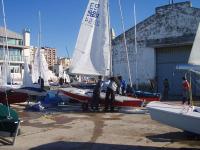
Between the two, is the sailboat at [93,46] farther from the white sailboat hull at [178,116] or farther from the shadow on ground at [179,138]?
the white sailboat hull at [178,116]

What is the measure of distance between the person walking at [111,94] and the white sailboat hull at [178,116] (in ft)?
21.8

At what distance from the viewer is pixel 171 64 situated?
2922 centimetres

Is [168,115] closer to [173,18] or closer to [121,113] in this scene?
[121,113]

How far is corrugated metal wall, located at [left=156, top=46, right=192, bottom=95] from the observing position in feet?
93.3

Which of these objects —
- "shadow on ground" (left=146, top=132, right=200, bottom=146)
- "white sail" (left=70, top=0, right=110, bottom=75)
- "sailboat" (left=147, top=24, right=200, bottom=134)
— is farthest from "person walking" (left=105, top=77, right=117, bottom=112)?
"sailboat" (left=147, top=24, right=200, bottom=134)

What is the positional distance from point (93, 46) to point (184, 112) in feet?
30.0

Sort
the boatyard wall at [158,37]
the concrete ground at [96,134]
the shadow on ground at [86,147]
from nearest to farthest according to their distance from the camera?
the shadow on ground at [86,147], the concrete ground at [96,134], the boatyard wall at [158,37]

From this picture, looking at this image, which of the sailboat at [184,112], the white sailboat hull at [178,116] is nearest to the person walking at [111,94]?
the sailboat at [184,112]

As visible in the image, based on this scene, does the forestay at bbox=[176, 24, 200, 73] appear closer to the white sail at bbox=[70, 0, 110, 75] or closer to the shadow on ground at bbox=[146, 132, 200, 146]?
the shadow on ground at bbox=[146, 132, 200, 146]

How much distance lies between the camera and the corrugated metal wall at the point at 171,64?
93.3 ft

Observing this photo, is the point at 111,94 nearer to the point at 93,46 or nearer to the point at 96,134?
the point at 93,46

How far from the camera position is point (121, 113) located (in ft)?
57.1

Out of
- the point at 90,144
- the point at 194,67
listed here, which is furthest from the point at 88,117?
the point at 194,67

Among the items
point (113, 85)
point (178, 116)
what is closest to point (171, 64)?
point (113, 85)
